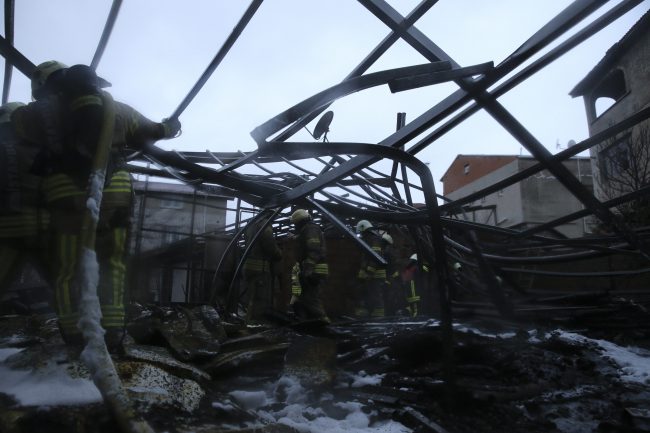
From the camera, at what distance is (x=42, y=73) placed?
8.42 feet

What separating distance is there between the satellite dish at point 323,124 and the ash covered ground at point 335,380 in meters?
1.52

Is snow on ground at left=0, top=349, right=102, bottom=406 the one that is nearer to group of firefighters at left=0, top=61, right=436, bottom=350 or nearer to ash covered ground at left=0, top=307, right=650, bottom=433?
ash covered ground at left=0, top=307, right=650, bottom=433

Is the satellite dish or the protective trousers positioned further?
the satellite dish

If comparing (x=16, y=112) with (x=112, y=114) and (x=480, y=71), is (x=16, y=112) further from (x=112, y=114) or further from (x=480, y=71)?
(x=480, y=71)

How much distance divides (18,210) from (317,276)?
4274mm

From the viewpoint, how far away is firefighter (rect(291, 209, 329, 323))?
6362 millimetres

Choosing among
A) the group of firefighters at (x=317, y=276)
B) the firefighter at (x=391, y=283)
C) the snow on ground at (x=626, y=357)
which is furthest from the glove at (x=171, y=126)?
the firefighter at (x=391, y=283)

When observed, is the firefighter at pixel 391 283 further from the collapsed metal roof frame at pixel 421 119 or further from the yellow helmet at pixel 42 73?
the yellow helmet at pixel 42 73

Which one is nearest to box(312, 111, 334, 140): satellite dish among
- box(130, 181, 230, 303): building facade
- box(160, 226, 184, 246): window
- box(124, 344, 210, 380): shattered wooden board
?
box(124, 344, 210, 380): shattered wooden board

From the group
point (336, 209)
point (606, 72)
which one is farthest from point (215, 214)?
point (606, 72)

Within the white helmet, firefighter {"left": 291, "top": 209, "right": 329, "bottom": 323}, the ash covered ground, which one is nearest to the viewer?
the ash covered ground

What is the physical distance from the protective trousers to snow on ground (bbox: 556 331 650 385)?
3369 millimetres

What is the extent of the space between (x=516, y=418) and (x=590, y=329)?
2020 millimetres

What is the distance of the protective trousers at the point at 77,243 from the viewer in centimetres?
248
